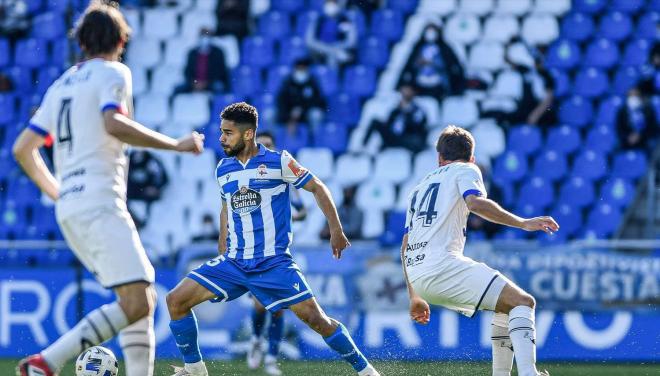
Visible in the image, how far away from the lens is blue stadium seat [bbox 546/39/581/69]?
52.4 feet

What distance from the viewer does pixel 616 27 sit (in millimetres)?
16219

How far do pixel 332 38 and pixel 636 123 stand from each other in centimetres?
447

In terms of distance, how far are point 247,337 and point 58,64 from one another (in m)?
6.63

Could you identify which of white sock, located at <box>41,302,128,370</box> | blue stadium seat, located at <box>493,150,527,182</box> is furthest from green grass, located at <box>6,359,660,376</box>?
blue stadium seat, located at <box>493,150,527,182</box>

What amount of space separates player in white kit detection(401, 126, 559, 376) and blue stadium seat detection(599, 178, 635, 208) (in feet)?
25.7

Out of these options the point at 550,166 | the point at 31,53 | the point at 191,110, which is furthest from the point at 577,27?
the point at 31,53

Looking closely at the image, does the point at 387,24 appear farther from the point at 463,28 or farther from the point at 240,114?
the point at 240,114

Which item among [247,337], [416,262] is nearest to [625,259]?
[247,337]

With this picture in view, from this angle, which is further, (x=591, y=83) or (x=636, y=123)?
A: (x=591, y=83)

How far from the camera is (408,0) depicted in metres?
16.5

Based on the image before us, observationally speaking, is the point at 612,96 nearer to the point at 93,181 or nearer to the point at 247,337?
the point at 247,337

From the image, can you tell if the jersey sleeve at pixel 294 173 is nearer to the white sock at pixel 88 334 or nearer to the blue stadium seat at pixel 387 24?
the white sock at pixel 88 334

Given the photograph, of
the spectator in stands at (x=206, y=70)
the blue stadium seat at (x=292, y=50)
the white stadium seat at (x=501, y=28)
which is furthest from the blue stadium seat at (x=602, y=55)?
the spectator in stands at (x=206, y=70)

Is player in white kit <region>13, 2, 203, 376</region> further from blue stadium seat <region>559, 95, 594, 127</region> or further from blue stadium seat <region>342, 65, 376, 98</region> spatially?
blue stadium seat <region>559, 95, 594, 127</region>
